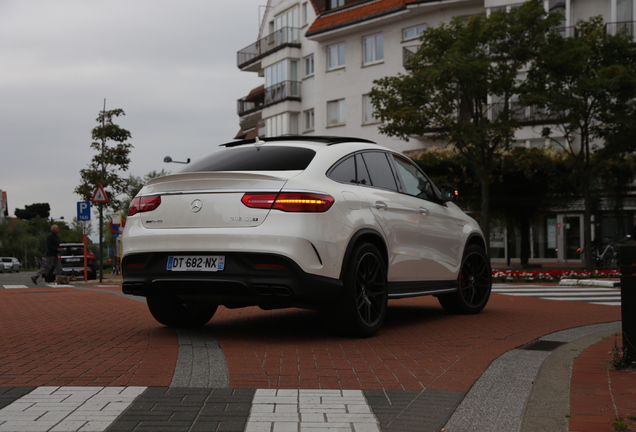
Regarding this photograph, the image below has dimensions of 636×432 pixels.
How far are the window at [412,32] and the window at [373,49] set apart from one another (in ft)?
5.09

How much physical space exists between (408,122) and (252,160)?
20037 mm

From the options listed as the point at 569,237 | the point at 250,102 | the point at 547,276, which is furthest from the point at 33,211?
the point at 547,276

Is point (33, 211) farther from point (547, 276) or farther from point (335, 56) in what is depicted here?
point (547, 276)

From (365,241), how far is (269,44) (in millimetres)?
48245

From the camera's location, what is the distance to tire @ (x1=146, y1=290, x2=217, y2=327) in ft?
27.1

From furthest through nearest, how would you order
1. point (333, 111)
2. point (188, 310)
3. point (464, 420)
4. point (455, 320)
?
point (333, 111), point (455, 320), point (188, 310), point (464, 420)

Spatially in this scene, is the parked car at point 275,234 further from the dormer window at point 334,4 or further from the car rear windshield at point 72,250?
the dormer window at point 334,4

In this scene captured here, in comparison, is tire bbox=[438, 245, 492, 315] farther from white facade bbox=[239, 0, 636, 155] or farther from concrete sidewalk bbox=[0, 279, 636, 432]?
white facade bbox=[239, 0, 636, 155]

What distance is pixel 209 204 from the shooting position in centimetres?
721

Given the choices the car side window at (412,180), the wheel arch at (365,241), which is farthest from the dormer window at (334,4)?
the wheel arch at (365,241)

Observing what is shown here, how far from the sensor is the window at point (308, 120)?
50.9 meters

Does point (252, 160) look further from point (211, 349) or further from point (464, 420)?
point (464, 420)

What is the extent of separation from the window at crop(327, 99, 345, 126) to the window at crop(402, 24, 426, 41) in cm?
538

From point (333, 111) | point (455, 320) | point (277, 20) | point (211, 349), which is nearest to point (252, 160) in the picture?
point (211, 349)
